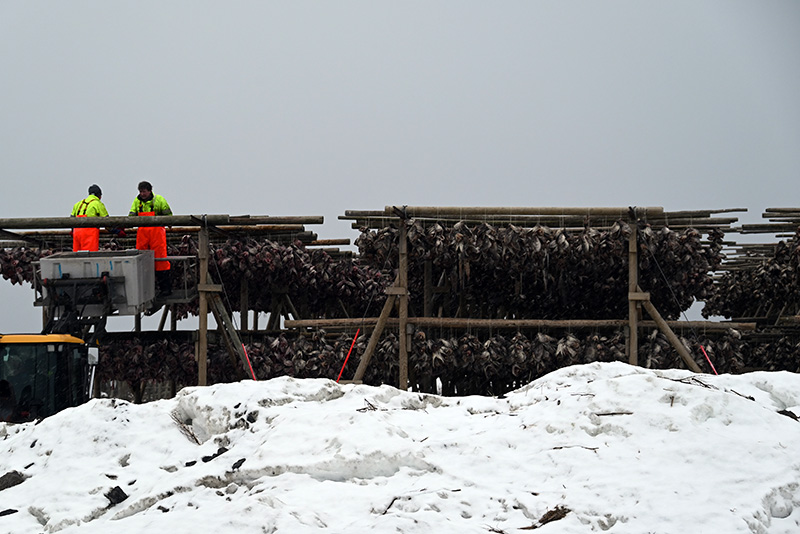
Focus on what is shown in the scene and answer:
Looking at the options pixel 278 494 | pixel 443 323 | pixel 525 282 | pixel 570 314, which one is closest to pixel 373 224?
pixel 443 323

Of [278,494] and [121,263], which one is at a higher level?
[121,263]

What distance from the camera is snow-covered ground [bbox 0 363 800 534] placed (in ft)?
21.1

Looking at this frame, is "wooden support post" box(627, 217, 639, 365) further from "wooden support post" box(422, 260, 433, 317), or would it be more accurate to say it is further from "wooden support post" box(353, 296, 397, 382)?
"wooden support post" box(353, 296, 397, 382)

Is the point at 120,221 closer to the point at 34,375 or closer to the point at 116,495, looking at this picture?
the point at 34,375

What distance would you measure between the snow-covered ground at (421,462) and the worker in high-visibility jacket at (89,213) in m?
7.98

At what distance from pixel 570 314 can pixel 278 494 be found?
11.6 metres

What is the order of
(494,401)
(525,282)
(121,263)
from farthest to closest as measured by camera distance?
(525,282) < (121,263) < (494,401)

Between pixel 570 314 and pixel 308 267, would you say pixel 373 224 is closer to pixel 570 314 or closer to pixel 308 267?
pixel 308 267

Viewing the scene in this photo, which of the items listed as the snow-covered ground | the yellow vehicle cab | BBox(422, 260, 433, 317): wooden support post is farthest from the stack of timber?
the yellow vehicle cab

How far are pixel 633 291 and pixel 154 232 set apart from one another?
389 inches

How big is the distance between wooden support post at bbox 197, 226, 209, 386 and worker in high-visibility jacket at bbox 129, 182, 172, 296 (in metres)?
0.70

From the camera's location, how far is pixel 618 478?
6.89 m

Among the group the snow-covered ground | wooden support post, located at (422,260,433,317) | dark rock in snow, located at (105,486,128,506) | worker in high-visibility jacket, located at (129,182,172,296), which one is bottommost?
dark rock in snow, located at (105,486,128,506)

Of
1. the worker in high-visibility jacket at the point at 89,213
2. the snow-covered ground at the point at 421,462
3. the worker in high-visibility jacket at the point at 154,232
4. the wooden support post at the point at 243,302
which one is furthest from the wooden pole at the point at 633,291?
the worker in high-visibility jacket at the point at 89,213
